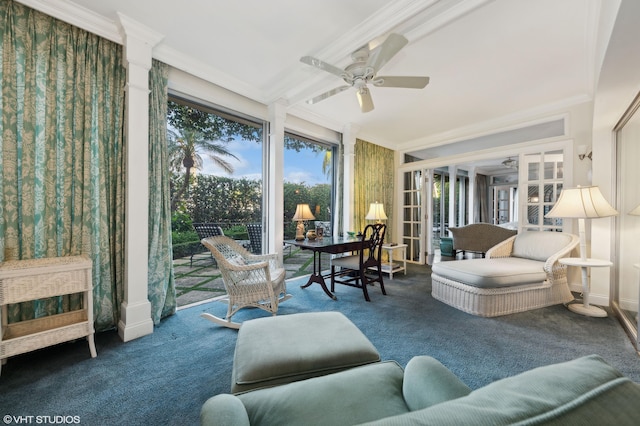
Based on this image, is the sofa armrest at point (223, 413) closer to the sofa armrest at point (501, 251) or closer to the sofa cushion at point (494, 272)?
the sofa cushion at point (494, 272)

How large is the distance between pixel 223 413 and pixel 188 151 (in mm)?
2990

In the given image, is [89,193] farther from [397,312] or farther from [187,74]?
[397,312]

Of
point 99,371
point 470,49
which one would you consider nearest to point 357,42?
point 470,49

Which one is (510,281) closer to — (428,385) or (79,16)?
(428,385)

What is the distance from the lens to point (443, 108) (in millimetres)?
3729

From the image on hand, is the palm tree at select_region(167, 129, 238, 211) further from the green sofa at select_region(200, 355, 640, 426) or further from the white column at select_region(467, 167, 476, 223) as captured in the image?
the white column at select_region(467, 167, 476, 223)

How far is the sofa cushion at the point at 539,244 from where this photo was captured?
9.82 ft

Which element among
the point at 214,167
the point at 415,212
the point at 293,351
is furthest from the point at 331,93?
the point at 415,212

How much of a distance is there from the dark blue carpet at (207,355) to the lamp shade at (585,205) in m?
1.03

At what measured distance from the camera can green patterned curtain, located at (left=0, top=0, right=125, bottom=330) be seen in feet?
6.02

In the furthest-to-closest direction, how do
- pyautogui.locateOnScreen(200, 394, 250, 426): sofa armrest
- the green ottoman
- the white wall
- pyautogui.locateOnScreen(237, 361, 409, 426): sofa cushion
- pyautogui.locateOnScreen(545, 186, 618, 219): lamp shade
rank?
pyautogui.locateOnScreen(545, 186, 618, 219): lamp shade < the white wall < the green ottoman < pyautogui.locateOnScreen(237, 361, 409, 426): sofa cushion < pyautogui.locateOnScreen(200, 394, 250, 426): sofa armrest

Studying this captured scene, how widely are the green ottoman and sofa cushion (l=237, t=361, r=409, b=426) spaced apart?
0.15m

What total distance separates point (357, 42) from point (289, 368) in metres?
2.48
